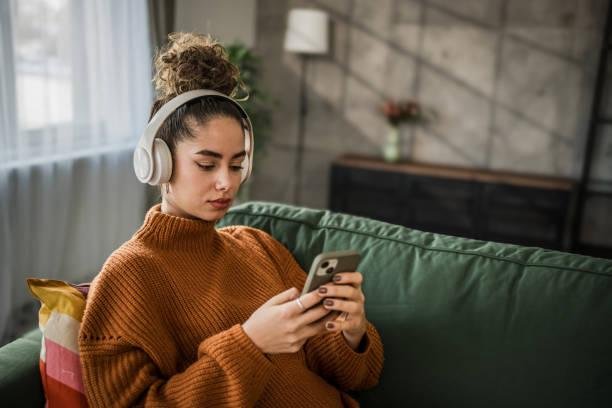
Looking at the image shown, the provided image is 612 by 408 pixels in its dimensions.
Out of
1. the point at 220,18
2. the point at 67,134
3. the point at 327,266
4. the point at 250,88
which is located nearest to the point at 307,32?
the point at 220,18

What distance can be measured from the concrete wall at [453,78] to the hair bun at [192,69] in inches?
132

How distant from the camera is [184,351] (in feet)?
3.92

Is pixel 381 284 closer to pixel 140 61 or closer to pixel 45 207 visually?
pixel 45 207

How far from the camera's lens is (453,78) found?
443 centimetres

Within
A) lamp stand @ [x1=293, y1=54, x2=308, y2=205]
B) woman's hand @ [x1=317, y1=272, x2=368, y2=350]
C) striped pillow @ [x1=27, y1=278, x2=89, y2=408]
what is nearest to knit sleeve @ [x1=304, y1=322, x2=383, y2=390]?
woman's hand @ [x1=317, y1=272, x2=368, y2=350]

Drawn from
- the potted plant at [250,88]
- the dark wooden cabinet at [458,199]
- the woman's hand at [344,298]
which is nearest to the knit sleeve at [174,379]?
the woman's hand at [344,298]

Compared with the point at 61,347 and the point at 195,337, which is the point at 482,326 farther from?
the point at 61,347

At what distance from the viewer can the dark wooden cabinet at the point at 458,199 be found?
13.2ft

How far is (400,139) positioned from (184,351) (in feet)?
12.2

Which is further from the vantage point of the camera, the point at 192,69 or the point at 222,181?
the point at 192,69

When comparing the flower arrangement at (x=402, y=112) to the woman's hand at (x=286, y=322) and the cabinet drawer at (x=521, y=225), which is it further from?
the woman's hand at (x=286, y=322)

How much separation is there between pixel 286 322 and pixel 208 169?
1.26 feet

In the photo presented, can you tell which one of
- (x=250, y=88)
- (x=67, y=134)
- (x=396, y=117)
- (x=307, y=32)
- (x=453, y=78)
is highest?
(x=307, y=32)

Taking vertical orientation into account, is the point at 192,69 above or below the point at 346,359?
above
